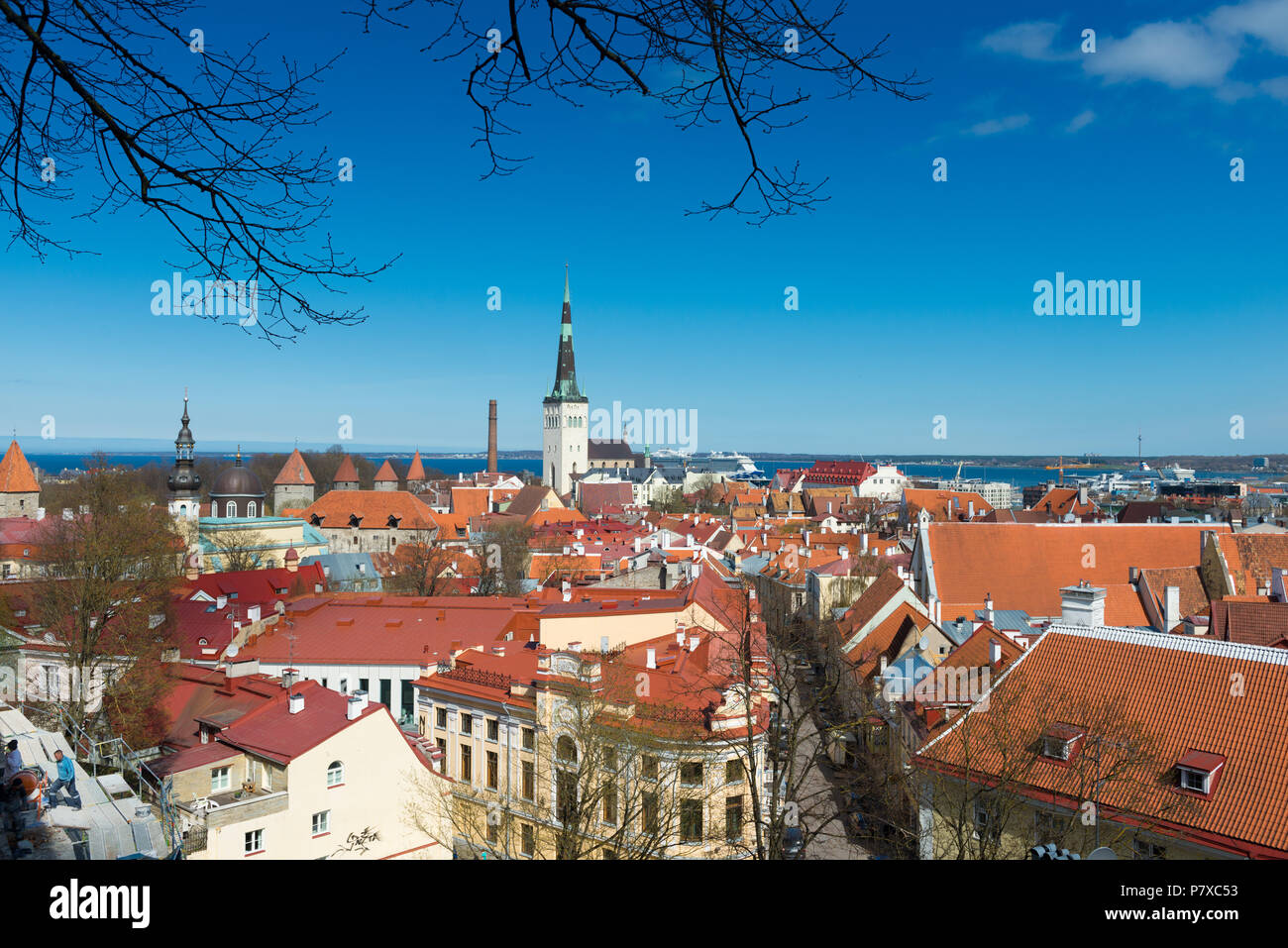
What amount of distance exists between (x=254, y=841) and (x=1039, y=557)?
21.6 metres

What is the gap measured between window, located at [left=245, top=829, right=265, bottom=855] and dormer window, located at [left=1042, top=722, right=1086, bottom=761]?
10.8m

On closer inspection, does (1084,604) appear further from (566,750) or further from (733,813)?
(566,750)

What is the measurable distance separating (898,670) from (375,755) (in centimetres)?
1100

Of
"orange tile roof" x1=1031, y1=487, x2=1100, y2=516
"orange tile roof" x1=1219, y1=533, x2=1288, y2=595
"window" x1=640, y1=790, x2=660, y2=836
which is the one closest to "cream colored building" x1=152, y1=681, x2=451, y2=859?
"window" x1=640, y1=790, x2=660, y2=836

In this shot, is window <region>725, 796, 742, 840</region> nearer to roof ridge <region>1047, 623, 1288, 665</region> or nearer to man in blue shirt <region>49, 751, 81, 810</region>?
roof ridge <region>1047, 623, 1288, 665</region>

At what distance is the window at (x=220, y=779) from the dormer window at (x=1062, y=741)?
11.8 metres

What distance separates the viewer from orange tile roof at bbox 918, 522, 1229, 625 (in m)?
25.6

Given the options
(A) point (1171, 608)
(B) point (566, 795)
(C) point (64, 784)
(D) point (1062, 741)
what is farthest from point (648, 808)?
(A) point (1171, 608)

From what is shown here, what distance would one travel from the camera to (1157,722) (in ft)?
37.7

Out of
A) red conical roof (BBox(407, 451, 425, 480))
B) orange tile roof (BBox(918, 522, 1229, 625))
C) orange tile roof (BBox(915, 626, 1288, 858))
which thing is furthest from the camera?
red conical roof (BBox(407, 451, 425, 480))

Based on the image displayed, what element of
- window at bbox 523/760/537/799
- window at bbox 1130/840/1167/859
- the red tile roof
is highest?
the red tile roof

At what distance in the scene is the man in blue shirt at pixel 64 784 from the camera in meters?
8.17
